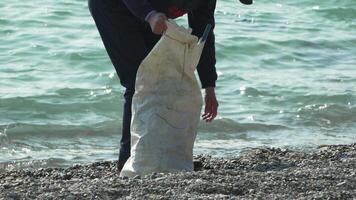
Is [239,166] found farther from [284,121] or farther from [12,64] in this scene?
[12,64]

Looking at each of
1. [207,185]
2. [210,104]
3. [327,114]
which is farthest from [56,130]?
[207,185]

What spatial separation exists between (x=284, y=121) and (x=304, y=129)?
320 millimetres

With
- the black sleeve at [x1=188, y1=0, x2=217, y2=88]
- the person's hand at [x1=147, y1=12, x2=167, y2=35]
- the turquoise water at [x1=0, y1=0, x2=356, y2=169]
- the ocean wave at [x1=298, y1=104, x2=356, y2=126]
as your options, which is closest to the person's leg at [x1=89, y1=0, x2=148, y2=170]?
the black sleeve at [x1=188, y1=0, x2=217, y2=88]

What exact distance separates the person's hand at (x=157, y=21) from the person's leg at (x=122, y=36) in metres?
0.40

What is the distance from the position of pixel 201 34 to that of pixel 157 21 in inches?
23.0

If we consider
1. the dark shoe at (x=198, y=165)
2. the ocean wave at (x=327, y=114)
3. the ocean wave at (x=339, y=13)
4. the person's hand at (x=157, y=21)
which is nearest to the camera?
the person's hand at (x=157, y=21)

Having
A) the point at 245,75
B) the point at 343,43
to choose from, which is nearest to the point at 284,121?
the point at 245,75

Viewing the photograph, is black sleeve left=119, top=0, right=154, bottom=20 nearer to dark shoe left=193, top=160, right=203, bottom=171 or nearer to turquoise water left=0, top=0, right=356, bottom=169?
dark shoe left=193, top=160, right=203, bottom=171

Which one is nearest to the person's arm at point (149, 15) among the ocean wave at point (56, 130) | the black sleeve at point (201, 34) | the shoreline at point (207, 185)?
the black sleeve at point (201, 34)

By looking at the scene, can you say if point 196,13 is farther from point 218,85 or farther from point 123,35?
point 218,85

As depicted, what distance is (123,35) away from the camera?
560 centimetres

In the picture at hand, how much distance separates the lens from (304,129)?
8625mm

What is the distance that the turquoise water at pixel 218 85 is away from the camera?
8.04m

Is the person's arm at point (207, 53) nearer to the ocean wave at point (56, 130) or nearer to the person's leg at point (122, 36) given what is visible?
the person's leg at point (122, 36)
